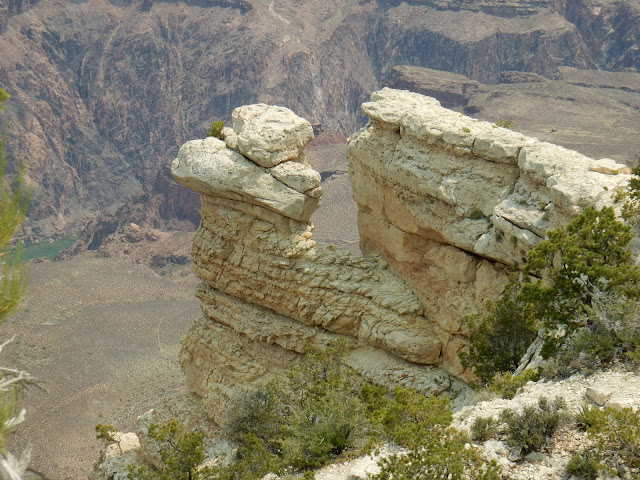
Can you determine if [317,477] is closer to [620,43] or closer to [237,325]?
[237,325]

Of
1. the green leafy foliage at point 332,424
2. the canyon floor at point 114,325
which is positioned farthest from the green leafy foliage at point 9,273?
the canyon floor at point 114,325

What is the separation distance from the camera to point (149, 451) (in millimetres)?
34562

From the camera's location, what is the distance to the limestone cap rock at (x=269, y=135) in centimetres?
3112

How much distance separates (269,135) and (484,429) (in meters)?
16.4

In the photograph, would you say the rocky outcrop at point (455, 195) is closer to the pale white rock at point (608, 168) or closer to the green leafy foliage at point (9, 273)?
the pale white rock at point (608, 168)

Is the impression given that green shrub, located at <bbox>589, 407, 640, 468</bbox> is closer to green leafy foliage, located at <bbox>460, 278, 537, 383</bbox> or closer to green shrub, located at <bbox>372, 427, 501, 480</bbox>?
green shrub, located at <bbox>372, 427, 501, 480</bbox>

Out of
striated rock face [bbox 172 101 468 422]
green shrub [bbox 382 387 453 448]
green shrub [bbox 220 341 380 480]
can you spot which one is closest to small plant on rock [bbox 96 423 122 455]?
striated rock face [bbox 172 101 468 422]

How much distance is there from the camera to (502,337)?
26391mm

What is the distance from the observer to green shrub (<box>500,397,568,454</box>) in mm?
17266

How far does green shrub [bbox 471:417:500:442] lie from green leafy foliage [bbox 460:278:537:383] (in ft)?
25.3

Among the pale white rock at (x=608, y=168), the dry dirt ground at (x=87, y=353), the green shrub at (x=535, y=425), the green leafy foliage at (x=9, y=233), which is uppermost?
the green leafy foliage at (x=9, y=233)

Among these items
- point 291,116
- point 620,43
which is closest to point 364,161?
point 291,116

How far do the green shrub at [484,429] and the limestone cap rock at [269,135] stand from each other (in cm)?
1562

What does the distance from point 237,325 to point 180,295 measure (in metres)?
67.2
